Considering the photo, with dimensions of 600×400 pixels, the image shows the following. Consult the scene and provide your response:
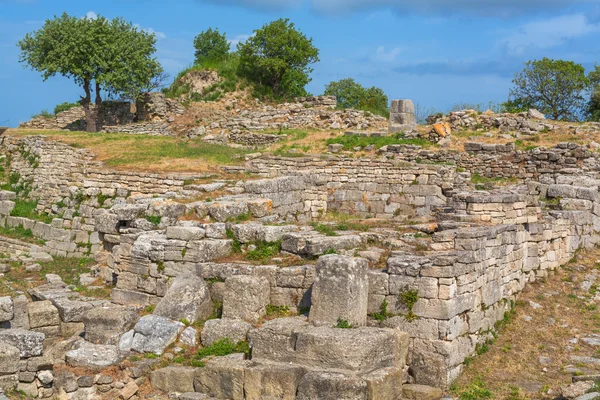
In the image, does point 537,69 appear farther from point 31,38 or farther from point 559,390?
point 559,390

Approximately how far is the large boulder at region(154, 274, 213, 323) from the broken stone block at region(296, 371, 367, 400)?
8.87ft

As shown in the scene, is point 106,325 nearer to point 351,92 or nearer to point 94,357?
point 94,357

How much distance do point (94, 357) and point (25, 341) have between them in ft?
3.06

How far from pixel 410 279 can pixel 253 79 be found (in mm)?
28097

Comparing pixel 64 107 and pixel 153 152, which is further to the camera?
pixel 64 107

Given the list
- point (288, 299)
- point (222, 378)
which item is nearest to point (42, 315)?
point (222, 378)

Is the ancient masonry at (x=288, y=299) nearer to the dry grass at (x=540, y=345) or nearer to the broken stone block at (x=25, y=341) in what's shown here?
the broken stone block at (x=25, y=341)

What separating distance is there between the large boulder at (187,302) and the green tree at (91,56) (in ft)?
83.8

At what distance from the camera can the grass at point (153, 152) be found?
2197cm

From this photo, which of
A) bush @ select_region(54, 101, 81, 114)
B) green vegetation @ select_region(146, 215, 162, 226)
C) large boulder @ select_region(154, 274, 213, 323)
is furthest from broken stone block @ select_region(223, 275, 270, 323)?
bush @ select_region(54, 101, 81, 114)

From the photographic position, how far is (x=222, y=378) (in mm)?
9773

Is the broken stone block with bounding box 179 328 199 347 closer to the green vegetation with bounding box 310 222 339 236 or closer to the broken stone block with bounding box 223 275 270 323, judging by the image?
the broken stone block with bounding box 223 275 270 323

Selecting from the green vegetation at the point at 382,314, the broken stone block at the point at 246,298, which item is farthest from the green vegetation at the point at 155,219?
the green vegetation at the point at 382,314

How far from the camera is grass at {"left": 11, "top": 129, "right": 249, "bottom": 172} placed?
72.1 feet
